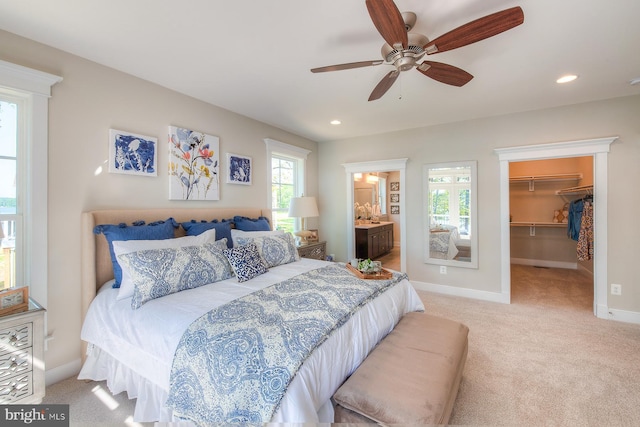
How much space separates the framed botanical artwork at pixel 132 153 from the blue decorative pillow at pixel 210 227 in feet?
1.98

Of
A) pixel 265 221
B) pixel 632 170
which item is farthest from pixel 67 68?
pixel 632 170

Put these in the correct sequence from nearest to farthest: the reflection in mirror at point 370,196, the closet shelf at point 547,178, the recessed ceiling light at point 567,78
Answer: the recessed ceiling light at point 567,78 < the closet shelf at point 547,178 < the reflection in mirror at point 370,196

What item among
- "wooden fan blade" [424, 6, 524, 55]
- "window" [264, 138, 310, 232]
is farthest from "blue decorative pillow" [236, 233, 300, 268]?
"wooden fan blade" [424, 6, 524, 55]

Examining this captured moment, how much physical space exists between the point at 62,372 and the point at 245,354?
6.39 feet

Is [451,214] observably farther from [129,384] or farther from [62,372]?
[62,372]

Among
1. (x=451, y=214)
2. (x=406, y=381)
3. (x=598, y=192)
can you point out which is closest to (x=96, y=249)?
(x=406, y=381)

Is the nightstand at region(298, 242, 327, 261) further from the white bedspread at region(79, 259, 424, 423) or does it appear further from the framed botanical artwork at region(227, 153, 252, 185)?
the white bedspread at region(79, 259, 424, 423)

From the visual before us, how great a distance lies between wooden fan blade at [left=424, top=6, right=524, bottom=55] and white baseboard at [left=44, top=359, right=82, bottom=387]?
3441mm

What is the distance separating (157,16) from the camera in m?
1.75

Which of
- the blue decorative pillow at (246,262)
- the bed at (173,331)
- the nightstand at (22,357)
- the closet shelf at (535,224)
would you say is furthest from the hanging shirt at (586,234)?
the nightstand at (22,357)

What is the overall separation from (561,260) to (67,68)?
26.0ft

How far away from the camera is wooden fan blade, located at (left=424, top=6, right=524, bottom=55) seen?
1329 mm

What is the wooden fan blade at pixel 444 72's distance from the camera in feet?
5.89

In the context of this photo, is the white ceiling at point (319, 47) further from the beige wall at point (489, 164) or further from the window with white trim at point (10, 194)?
the window with white trim at point (10, 194)
